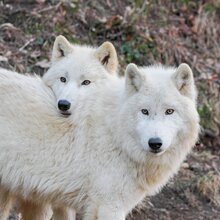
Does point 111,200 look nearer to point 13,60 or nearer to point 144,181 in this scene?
point 144,181

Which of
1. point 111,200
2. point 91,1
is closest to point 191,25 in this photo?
point 91,1

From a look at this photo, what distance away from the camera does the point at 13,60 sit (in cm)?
946

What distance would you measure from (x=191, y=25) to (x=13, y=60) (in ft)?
12.6

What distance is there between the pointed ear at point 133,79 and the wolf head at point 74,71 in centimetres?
62

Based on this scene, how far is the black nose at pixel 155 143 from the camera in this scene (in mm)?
5602

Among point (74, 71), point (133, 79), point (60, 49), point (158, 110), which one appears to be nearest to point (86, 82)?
point (74, 71)

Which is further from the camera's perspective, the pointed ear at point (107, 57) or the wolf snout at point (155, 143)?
the pointed ear at point (107, 57)

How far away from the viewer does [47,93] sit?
6477 mm

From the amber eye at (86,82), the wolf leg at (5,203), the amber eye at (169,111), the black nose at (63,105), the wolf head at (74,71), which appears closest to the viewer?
the amber eye at (169,111)

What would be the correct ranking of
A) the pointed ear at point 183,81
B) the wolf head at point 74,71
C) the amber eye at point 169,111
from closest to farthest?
1. the amber eye at point 169,111
2. the pointed ear at point 183,81
3. the wolf head at point 74,71

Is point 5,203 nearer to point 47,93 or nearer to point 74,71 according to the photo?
point 47,93

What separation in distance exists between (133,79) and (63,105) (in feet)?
2.39

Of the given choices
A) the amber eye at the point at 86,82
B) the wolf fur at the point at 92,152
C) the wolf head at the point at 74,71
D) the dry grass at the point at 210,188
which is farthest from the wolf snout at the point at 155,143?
the dry grass at the point at 210,188

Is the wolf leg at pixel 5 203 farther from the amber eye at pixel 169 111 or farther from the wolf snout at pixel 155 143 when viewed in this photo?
the amber eye at pixel 169 111
